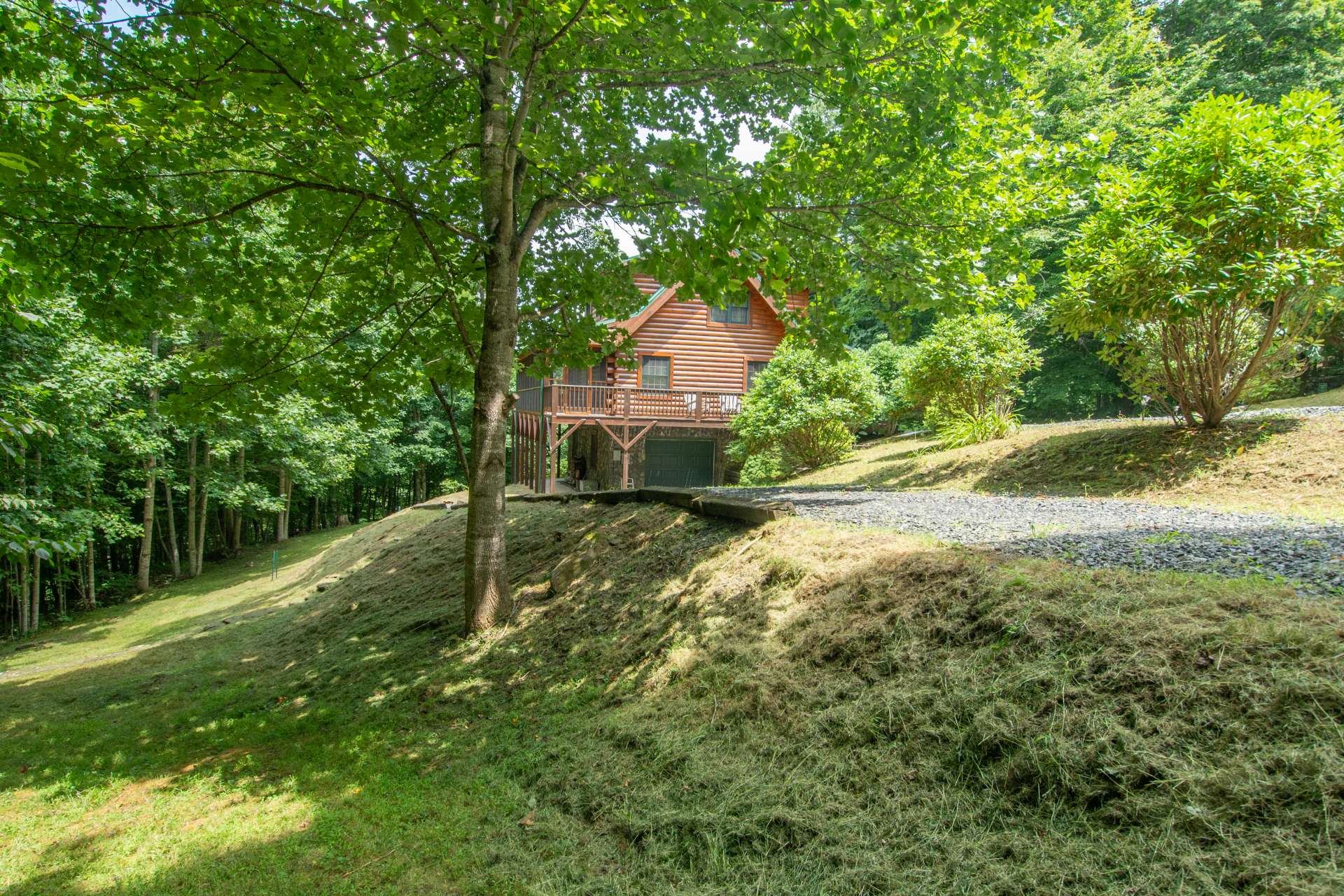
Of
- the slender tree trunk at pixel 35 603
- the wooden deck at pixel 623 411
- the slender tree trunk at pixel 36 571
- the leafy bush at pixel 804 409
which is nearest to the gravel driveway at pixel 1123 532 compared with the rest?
the leafy bush at pixel 804 409

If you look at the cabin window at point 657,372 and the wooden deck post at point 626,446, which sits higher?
the cabin window at point 657,372

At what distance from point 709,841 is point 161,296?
6.77 meters

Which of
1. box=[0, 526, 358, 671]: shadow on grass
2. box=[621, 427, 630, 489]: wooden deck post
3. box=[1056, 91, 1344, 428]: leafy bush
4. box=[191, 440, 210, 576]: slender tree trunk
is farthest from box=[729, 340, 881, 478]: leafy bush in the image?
box=[191, 440, 210, 576]: slender tree trunk

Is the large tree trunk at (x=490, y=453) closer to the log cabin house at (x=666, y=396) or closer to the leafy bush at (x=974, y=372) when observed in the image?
the leafy bush at (x=974, y=372)

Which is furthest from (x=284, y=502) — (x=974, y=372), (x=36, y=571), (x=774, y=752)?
(x=774, y=752)

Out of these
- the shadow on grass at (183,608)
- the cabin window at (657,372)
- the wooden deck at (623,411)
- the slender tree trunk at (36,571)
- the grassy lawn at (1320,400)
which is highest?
the cabin window at (657,372)

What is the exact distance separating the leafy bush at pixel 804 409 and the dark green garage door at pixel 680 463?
5764 millimetres

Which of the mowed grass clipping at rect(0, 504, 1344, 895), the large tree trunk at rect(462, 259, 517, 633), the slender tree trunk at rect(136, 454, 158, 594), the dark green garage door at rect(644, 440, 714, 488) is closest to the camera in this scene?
the mowed grass clipping at rect(0, 504, 1344, 895)

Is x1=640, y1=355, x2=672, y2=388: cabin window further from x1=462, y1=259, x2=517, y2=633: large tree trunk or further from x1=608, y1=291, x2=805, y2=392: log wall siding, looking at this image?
x1=462, y1=259, x2=517, y2=633: large tree trunk

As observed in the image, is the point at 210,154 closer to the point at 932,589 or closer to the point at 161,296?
the point at 161,296

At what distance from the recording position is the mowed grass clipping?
88.0 inches

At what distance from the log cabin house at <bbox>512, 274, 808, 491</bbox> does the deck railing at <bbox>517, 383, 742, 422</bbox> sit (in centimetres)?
3

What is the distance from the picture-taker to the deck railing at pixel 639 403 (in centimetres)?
1877

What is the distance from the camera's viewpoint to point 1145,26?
26.2 m
